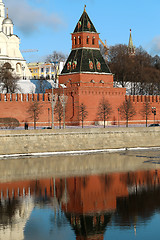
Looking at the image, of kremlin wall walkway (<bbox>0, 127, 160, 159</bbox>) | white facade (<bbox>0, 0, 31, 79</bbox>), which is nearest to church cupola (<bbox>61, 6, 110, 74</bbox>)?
kremlin wall walkway (<bbox>0, 127, 160, 159</bbox>)

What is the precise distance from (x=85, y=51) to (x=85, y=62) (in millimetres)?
1289

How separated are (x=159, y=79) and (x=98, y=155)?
39466 mm

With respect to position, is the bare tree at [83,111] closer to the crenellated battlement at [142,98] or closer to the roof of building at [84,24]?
the crenellated battlement at [142,98]

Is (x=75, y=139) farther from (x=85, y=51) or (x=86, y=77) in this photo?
(x=85, y=51)

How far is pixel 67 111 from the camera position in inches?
2249

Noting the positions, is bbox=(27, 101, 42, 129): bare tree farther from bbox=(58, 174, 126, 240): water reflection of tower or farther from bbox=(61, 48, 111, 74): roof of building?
bbox=(58, 174, 126, 240): water reflection of tower

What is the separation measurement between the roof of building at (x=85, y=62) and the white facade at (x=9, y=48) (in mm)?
20989

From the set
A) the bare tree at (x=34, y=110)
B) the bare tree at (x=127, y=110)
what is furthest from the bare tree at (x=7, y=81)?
the bare tree at (x=127, y=110)

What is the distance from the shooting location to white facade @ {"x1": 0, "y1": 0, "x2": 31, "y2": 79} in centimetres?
7700

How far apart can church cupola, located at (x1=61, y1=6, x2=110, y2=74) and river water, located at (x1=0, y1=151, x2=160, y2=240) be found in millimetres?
20337

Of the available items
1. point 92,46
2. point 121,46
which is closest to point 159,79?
point 121,46

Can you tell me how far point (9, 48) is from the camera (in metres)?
78.4

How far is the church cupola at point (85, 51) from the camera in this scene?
187ft

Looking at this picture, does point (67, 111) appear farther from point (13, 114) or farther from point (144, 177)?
point (144, 177)
